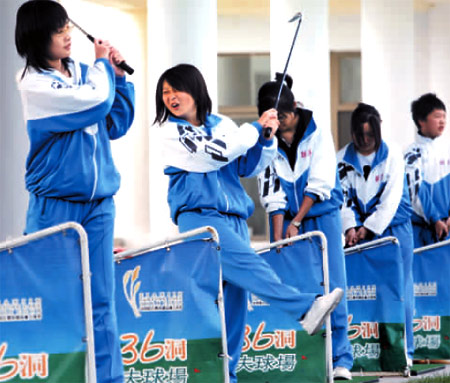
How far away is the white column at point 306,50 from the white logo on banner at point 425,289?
149 cm

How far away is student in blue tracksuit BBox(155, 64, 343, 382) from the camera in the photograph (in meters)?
6.18

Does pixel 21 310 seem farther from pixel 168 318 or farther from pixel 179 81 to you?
pixel 179 81

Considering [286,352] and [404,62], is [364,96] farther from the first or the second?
[286,352]

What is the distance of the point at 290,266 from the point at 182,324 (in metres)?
→ 1.30

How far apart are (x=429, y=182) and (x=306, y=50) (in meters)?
1.40

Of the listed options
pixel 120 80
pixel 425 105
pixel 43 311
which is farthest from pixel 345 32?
pixel 43 311

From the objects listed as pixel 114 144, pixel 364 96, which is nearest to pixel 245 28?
pixel 114 144

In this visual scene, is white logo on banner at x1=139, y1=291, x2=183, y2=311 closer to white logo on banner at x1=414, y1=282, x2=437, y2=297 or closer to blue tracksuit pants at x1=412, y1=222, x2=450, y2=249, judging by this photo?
white logo on banner at x1=414, y1=282, x2=437, y2=297

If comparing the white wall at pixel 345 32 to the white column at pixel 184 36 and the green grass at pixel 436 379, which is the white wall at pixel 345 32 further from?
the green grass at pixel 436 379

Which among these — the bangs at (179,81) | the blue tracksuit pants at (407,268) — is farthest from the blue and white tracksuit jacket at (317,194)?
the bangs at (179,81)

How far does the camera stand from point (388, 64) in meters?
12.8

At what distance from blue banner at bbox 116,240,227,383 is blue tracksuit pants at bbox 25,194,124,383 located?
1.48 ft

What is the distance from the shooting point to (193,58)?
27.3 ft

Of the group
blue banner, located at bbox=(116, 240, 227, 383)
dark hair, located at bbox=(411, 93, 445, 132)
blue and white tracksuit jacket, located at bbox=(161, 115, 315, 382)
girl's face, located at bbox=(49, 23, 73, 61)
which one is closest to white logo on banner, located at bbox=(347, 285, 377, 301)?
blue and white tracksuit jacket, located at bbox=(161, 115, 315, 382)
